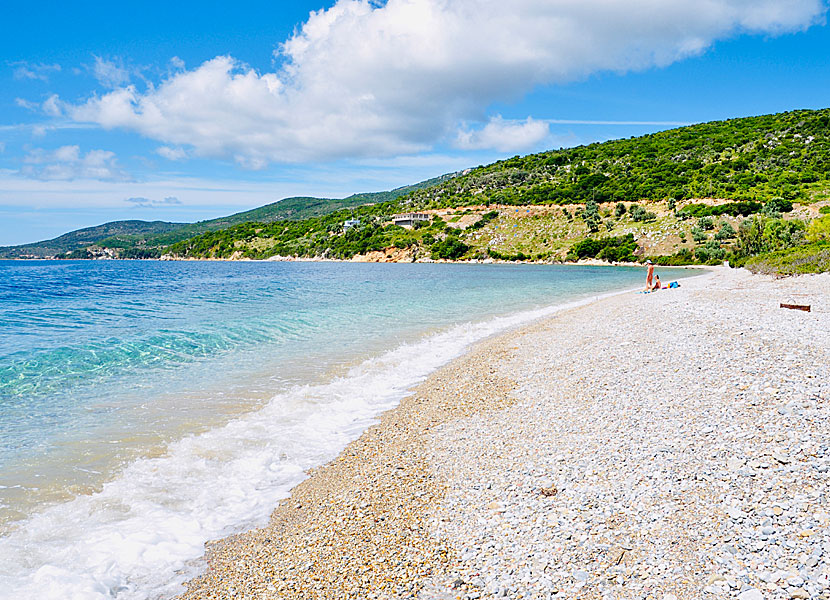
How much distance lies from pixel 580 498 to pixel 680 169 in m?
93.2

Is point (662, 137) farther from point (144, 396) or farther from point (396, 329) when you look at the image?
point (144, 396)

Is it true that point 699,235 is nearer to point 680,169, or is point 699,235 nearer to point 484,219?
point 680,169

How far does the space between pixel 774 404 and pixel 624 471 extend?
2.61 meters

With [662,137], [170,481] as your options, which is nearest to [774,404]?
[170,481]

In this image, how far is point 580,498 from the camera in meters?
4.82

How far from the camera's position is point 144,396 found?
33.7ft

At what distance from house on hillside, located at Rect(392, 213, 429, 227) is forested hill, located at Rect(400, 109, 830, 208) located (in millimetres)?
8524

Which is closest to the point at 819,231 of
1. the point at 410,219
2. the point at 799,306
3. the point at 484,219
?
the point at 799,306

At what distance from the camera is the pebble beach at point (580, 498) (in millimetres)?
3721

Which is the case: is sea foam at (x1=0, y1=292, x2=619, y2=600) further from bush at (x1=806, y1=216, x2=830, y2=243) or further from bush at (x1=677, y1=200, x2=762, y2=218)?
bush at (x1=677, y1=200, x2=762, y2=218)

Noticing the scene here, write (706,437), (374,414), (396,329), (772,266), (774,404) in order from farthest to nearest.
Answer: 1. (772,266)
2. (396,329)
3. (374,414)
4. (774,404)
5. (706,437)

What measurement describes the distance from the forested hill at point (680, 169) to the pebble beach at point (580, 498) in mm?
67426

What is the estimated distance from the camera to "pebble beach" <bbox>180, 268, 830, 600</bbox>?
372 centimetres

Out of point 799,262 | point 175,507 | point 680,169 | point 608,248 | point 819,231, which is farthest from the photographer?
point 680,169
